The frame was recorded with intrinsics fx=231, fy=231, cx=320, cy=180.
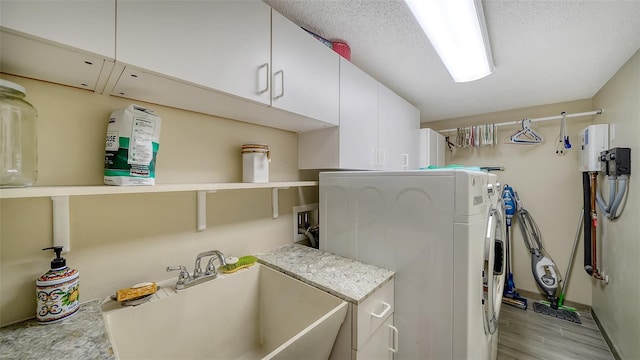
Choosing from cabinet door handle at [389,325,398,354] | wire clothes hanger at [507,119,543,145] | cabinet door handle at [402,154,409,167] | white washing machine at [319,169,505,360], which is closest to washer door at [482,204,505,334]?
white washing machine at [319,169,505,360]

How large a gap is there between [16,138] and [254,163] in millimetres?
836

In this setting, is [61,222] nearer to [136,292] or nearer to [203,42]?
[136,292]

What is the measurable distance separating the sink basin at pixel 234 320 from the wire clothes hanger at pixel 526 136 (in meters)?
2.93

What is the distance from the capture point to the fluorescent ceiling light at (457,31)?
102 cm

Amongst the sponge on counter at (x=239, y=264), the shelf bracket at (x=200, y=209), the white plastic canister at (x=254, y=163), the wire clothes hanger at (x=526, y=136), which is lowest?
the sponge on counter at (x=239, y=264)

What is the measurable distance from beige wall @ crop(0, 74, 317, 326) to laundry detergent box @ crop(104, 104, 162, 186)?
164mm

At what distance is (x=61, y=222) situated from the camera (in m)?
0.87

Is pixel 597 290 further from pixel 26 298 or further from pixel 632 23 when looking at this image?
pixel 26 298

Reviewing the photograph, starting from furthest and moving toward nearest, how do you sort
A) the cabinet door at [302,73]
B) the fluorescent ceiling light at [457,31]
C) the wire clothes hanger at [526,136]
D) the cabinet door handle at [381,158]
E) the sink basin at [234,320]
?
the wire clothes hanger at [526,136]
the cabinet door handle at [381,158]
the cabinet door at [302,73]
the fluorescent ceiling light at [457,31]
the sink basin at [234,320]

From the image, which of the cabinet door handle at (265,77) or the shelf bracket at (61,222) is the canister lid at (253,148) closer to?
the cabinet door handle at (265,77)

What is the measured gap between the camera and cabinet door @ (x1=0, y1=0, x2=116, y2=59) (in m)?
0.56

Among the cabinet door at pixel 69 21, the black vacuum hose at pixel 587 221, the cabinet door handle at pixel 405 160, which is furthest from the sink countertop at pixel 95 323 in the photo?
the black vacuum hose at pixel 587 221

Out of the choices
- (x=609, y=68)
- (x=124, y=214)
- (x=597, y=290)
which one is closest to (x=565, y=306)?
(x=597, y=290)

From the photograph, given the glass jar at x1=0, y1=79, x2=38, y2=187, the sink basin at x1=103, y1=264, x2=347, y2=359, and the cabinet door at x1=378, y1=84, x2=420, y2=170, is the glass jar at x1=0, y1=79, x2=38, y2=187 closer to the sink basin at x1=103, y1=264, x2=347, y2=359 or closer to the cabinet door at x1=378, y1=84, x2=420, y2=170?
the sink basin at x1=103, y1=264, x2=347, y2=359
